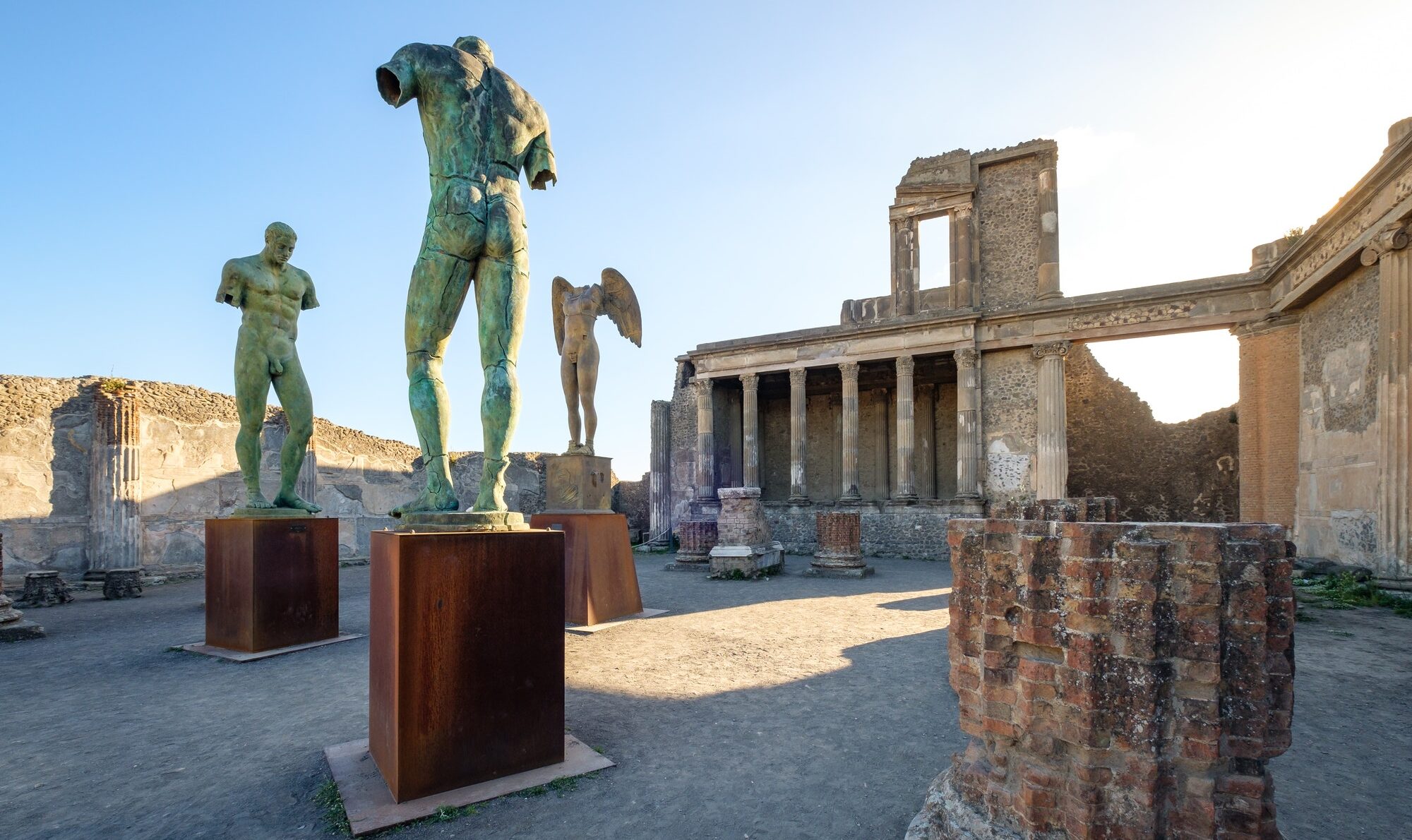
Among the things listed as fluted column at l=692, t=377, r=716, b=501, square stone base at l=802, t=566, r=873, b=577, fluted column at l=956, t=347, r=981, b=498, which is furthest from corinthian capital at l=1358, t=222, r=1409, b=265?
fluted column at l=692, t=377, r=716, b=501

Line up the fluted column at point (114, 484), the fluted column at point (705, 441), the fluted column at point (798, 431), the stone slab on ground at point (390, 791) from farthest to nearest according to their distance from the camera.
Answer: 1. the fluted column at point (705, 441)
2. the fluted column at point (798, 431)
3. the fluted column at point (114, 484)
4. the stone slab on ground at point (390, 791)

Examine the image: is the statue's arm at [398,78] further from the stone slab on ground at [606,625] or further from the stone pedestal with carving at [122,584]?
the stone pedestal with carving at [122,584]

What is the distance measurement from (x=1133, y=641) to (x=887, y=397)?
17.9 metres

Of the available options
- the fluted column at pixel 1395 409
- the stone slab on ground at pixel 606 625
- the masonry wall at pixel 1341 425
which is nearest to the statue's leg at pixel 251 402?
the stone slab on ground at pixel 606 625

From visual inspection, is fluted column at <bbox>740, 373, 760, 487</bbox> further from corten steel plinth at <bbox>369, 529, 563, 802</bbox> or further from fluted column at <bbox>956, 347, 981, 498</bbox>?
corten steel plinth at <bbox>369, 529, 563, 802</bbox>

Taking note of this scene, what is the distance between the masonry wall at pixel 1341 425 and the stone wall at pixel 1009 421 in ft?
15.4

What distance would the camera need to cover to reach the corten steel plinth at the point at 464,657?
2.38m

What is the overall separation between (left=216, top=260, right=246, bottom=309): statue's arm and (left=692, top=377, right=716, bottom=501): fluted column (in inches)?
508

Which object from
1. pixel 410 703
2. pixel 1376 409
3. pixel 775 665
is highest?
pixel 1376 409

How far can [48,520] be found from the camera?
31.4 feet

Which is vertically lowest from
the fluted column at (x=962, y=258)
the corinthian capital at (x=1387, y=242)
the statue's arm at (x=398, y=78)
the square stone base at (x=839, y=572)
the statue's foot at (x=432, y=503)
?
the square stone base at (x=839, y=572)

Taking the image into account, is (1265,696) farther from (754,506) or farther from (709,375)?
(709,375)

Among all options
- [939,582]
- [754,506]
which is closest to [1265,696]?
[939,582]

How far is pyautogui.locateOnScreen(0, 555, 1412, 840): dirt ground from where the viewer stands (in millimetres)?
2307
